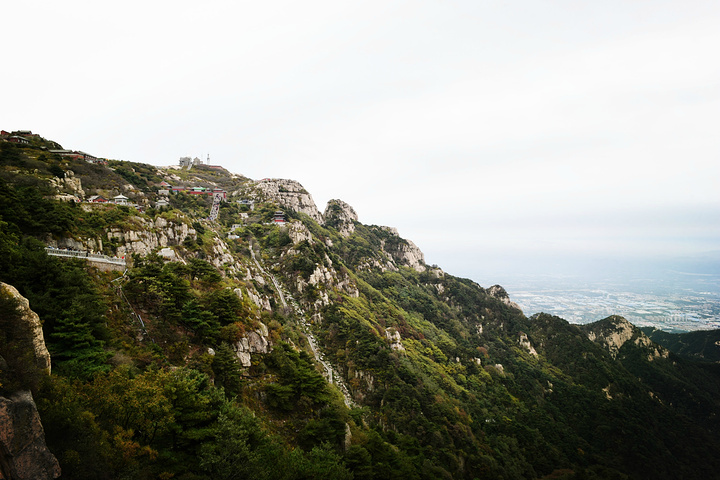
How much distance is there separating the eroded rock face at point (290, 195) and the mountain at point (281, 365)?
51.0 feet

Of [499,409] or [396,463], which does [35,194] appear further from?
[499,409]

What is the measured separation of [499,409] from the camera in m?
54.2

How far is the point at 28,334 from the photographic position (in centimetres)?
1221

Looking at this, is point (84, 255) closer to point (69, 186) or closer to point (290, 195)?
point (69, 186)

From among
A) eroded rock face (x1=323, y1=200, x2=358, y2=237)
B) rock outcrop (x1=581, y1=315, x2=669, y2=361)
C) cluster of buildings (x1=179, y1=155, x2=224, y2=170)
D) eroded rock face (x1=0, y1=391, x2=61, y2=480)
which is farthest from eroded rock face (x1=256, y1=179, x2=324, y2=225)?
rock outcrop (x1=581, y1=315, x2=669, y2=361)

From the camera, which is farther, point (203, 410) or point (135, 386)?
point (203, 410)

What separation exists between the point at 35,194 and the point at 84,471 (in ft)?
88.7

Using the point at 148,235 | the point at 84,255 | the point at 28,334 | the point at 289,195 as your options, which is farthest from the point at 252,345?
the point at 289,195

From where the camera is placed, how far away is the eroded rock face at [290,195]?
345 feet

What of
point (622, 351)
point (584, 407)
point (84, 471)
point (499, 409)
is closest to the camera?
point (84, 471)

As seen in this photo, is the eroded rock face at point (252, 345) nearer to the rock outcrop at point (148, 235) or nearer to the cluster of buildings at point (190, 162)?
the rock outcrop at point (148, 235)

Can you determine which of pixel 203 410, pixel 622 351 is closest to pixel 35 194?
pixel 203 410

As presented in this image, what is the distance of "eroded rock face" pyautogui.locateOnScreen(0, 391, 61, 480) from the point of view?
840 centimetres

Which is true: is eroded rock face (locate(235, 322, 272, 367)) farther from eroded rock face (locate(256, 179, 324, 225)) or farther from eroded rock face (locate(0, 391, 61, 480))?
eroded rock face (locate(256, 179, 324, 225))
